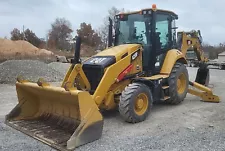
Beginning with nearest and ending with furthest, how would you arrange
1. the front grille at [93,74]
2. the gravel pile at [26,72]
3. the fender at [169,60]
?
the front grille at [93,74] → the fender at [169,60] → the gravel pile at [26,72]

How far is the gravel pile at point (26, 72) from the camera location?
1434cm

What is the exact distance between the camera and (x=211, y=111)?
7.22m

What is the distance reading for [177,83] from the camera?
302 inches

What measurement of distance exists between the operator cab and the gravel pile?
316 inches

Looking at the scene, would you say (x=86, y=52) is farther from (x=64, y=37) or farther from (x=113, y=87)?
(x=113, y=87)

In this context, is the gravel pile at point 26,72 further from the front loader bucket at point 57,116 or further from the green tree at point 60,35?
the green tree at point 60,35

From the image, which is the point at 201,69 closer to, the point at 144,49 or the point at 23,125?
the point at 144,49

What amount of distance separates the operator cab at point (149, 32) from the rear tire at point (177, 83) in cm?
45

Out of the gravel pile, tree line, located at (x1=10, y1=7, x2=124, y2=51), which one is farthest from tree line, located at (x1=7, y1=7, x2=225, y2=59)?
the gravel pile

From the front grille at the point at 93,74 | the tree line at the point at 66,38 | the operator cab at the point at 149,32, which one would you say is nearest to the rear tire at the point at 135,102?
the front grille at the point at 93,74

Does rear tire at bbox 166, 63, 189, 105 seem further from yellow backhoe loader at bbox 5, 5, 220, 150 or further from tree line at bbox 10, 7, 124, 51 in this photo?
tree line at bbox 10, 7, 124, 51

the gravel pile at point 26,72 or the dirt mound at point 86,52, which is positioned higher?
the dirt mound at point 86,52

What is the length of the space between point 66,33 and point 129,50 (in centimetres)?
5309

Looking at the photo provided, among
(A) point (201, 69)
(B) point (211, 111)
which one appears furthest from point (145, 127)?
(A) point (201, 69)
